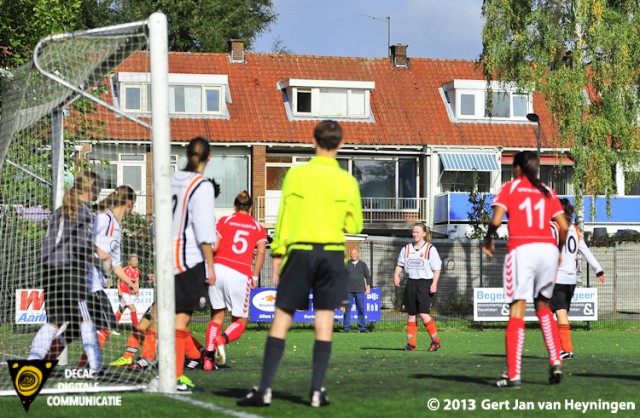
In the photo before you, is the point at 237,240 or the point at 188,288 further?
the point at 237,240

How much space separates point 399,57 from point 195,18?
1235cm

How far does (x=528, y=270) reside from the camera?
1063 centimetres

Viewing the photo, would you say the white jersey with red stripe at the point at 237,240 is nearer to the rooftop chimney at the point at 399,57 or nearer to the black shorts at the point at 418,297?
the black shorts at the point at 418,297

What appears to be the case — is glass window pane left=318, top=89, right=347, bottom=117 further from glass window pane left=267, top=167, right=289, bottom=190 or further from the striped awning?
the striped awning

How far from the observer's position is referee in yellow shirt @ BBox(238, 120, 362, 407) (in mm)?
8836

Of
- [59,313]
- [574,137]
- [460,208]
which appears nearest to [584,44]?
[574,137]

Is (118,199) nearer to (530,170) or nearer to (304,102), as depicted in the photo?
(530,170)

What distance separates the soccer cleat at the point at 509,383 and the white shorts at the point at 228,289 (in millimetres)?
4326

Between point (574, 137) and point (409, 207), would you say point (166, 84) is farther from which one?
point (409, 207)

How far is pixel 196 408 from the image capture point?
28.8 ft

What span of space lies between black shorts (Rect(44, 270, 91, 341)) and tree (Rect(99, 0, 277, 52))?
4820 cm

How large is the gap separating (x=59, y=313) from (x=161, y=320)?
1621 mm

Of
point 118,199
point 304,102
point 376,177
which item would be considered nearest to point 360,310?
point 118,199

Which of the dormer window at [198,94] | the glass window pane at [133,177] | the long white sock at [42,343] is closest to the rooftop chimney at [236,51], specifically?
the dormer window at [198,94]
